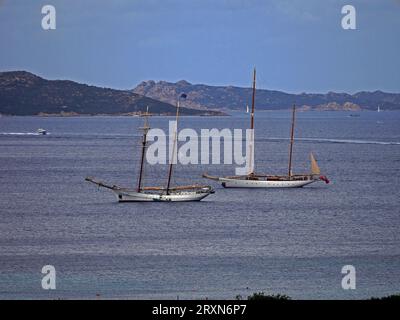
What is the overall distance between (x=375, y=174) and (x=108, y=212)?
4320 cm

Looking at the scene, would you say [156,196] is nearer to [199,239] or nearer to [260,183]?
[260,183]

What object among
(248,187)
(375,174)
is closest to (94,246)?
(248,187)

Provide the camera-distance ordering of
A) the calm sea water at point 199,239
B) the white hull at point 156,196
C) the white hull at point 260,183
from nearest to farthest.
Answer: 1. the calm sea water at point 199,239
2. the white hull at point 156,196
3. the white hull at point 260,183

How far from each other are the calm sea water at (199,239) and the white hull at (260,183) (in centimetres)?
96

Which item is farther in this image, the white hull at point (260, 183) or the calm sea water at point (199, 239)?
the white hull at point (260, 183)

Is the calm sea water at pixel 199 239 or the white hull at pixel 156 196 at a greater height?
the white hull at pixel 156 196

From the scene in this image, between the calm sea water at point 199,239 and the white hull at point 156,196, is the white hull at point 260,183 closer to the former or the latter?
the calm sea water at point 199,239

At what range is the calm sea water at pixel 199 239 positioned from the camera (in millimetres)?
42312

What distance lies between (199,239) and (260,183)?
31.1 meters

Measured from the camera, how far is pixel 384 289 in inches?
1634

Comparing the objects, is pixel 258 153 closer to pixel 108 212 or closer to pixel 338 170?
pixel 338 170

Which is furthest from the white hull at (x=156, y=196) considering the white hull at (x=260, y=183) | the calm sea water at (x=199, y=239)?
the white hull at (x=260, y=183)

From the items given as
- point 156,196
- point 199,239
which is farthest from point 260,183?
point 199,239

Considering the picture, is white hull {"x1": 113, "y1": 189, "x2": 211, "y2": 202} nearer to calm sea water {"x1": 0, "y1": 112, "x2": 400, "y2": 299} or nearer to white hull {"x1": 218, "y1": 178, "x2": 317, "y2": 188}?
calm sea water {"x1": 0, "y1": 112, "x2": 400, "y2": 299}
